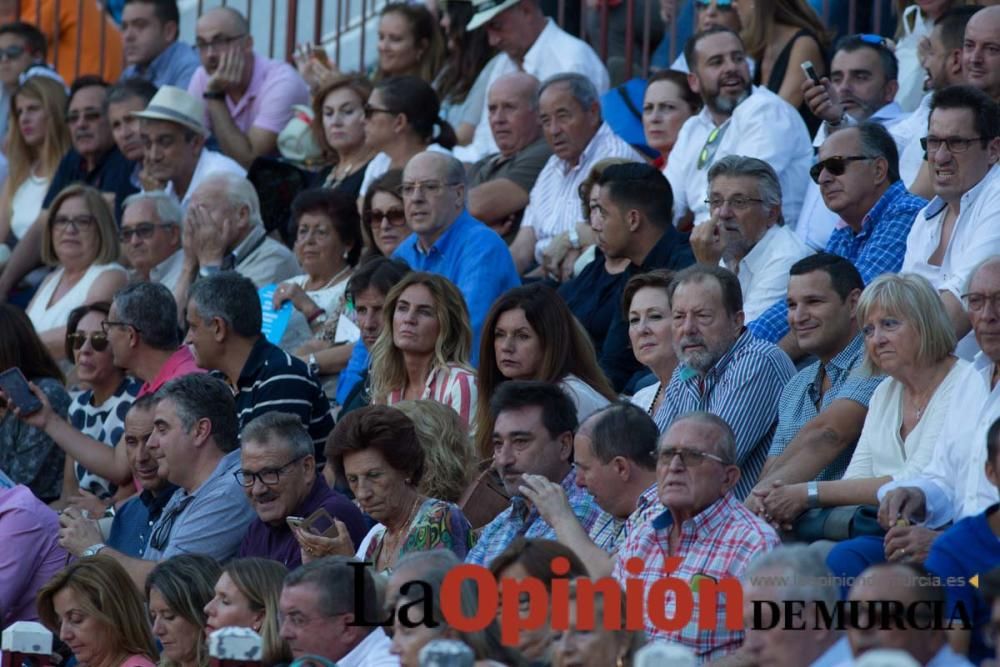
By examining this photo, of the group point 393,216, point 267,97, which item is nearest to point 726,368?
point 393,216

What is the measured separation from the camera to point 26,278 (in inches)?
492

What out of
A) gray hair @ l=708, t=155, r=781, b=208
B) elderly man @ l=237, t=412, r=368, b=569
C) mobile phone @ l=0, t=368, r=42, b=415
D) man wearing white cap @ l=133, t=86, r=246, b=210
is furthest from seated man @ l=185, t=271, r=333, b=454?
man wearing white cap @ l=133, t=86, r=246, b=210

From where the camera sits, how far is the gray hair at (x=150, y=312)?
9.52 m

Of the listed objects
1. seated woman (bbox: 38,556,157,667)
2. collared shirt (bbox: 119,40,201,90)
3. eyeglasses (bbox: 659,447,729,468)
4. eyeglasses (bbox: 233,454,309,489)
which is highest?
collared shirt (bbox: 119,40,201,90)

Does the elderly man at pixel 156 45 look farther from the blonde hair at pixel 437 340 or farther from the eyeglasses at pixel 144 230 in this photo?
the blonde hair at pixel 437 340

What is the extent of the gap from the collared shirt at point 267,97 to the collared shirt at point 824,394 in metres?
5.90

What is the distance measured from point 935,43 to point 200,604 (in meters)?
4.40

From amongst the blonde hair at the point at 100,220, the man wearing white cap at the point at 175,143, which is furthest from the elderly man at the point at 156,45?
the blonde hair at the point at 100,220

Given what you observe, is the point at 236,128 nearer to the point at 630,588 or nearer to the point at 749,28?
the point at 749,28

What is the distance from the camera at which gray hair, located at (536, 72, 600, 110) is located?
1036 cm

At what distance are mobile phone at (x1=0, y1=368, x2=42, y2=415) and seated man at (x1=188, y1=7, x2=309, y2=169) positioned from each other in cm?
359

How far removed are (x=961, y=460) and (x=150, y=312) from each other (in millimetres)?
4311

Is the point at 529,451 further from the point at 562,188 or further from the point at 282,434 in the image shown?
Result: the point at 562,188

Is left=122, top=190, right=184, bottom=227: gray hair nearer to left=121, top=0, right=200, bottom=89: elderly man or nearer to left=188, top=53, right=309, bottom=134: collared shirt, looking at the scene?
left=188, top=53, right=309, bottom=134: collared shirt
